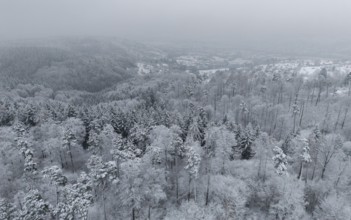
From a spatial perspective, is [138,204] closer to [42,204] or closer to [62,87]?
[42,204]

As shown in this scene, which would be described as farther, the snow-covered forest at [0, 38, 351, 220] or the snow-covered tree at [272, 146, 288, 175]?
the snow-covered tree at [272, 146, 288, 175]

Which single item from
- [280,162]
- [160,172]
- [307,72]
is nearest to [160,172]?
[160,172]

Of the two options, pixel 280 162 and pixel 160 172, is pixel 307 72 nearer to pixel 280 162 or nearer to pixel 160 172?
pixel 280 162

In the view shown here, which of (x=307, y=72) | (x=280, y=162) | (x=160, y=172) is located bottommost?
(x=160, y=172)

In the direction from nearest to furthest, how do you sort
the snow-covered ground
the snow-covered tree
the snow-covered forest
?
1. the snow-covered forest
2. the snow-covered tree
3. the snow-covered ground

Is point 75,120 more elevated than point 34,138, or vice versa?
point 75,120

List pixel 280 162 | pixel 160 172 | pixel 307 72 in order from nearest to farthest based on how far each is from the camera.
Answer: pixel 160 172 < pixel 280 162 < pixel 307 72

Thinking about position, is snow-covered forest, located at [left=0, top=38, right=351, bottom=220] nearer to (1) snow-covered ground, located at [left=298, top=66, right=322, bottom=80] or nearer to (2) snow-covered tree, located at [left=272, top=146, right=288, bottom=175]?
(2) snow-covered tree, located at [left=272, top=146, right=288, bottom=175]

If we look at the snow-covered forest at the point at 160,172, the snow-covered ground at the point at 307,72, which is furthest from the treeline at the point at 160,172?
the snow-covered ground at the point at 307,72

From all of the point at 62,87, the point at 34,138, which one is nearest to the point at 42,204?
the point at 34,138

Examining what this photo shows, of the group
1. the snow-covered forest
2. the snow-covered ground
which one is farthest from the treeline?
the snow-covered ground

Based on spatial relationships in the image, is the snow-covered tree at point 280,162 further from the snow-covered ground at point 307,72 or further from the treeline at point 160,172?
the snow-covered ground at point 307,72
